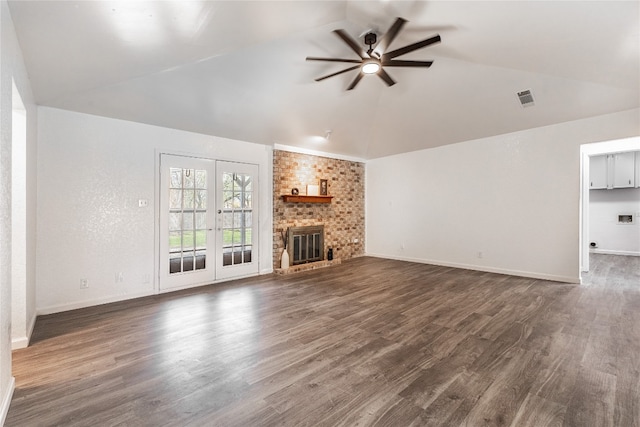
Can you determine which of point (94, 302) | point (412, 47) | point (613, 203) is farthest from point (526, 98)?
point (94, 302)

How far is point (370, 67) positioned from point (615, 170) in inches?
332

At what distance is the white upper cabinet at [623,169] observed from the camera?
286 inches

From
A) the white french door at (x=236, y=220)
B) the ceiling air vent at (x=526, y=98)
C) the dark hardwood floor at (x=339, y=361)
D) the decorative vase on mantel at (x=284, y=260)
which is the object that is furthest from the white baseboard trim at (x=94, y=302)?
the ceiling air vent at (x=526, y=98)

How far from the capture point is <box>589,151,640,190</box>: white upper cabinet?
23.8ft

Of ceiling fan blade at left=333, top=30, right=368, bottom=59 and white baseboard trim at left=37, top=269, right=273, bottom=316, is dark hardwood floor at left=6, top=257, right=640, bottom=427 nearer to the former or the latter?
white baseboard trim at left=37, top=269, right=273, bottom=316

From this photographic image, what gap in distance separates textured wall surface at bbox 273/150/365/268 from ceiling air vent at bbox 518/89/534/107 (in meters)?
3.88

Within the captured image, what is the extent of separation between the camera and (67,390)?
2008 millimetres

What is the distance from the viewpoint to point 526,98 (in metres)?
4.47

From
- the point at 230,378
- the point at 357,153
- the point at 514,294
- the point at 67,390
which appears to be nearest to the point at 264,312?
the point at 230,378

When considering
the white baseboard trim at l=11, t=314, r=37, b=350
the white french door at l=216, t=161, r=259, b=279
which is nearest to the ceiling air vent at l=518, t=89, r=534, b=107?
the white french door at l=216, t=161, r=259, b=279

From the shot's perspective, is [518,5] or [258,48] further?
[258,48]

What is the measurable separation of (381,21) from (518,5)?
1402 millimetres

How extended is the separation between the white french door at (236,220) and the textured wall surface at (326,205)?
Result: 0.49 metres

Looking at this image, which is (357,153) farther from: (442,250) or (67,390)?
(67,390)
